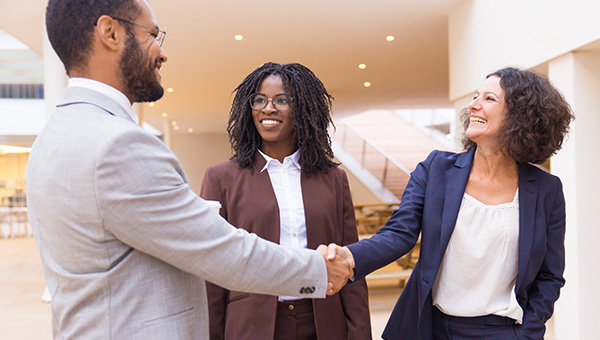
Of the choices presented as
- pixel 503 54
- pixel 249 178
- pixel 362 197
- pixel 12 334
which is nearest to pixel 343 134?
pixel 362 197

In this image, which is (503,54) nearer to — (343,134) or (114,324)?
(114,324)

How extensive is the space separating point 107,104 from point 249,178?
29.9 inches

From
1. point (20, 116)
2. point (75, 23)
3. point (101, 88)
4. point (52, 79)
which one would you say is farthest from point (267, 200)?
point (20, 116)

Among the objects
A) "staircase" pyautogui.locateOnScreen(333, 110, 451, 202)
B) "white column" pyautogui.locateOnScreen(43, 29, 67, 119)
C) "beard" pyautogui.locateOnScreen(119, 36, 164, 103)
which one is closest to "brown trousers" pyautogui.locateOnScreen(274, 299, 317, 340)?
"beard" pyautogui.locateOnScreen(119, 36, 164, 103)

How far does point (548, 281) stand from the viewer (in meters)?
1.63

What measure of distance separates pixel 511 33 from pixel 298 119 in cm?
355

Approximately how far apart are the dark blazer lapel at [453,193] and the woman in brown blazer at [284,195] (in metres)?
0.40

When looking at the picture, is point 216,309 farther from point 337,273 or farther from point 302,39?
point 302,39

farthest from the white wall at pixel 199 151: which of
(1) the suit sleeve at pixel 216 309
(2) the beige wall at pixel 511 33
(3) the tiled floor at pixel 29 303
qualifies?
(1) the suit sleeve at pixel 216 309

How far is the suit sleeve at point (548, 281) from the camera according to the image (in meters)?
1.57

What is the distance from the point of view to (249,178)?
1.83m

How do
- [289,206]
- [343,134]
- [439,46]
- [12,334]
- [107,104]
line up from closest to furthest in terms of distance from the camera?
[107,104]
[289,206]
[12,334]
[439,46]
[343,134]

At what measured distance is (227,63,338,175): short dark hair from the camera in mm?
1894

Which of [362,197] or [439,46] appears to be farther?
[362,197]
